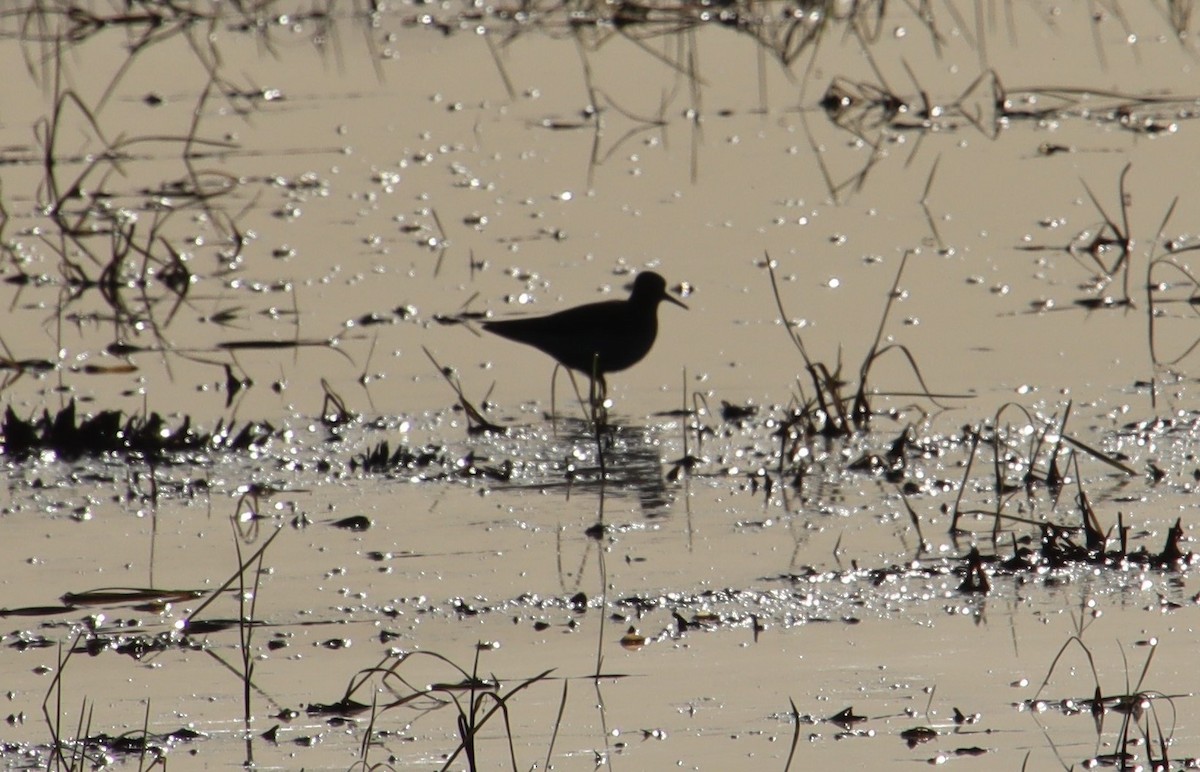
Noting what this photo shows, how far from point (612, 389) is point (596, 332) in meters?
0.25

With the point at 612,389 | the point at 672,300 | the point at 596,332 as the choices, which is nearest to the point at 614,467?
the point at 596,332

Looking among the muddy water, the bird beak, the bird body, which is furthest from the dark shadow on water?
the bird beak

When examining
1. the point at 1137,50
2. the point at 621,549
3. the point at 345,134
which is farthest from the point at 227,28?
the point at 621,549

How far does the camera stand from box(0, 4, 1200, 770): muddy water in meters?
3.77

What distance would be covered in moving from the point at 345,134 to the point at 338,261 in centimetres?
237

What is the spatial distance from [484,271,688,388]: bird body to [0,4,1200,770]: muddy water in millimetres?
141

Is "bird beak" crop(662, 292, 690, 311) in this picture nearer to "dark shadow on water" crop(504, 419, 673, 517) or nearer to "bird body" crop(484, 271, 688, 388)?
"bird body" crop(484, 271, 688, 388)

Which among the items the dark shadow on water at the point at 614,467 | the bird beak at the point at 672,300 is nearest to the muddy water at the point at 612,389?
the dark shadow on water at the point at 614,467

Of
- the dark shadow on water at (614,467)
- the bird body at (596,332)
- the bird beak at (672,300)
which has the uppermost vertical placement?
the bird beak at (672,300)

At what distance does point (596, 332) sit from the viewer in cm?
647

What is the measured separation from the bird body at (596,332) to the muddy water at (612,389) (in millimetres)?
141

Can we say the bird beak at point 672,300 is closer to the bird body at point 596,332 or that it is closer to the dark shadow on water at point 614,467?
the bird body at point 596,332

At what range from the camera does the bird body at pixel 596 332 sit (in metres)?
6.45

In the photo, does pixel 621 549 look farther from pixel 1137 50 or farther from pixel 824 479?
pixel 1137 50
